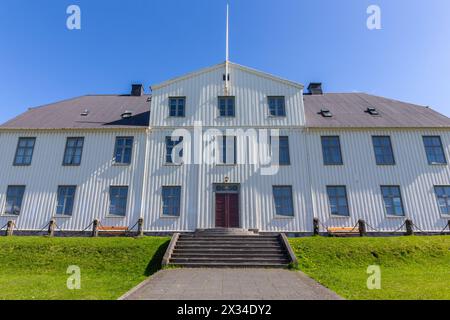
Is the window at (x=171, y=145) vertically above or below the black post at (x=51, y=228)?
above

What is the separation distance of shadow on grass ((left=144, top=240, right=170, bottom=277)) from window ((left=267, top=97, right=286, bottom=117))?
478 inches

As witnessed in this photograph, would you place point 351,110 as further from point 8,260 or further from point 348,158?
point 8,260

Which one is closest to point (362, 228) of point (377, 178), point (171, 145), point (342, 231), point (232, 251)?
point (342, 231)

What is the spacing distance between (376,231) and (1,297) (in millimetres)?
19190

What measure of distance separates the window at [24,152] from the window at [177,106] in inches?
412

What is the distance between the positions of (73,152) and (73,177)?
194cm

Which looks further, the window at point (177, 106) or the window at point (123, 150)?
the window at point (177, 106)

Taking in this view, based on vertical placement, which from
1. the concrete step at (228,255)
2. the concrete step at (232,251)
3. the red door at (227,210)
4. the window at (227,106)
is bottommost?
the concrete step at (228,255)

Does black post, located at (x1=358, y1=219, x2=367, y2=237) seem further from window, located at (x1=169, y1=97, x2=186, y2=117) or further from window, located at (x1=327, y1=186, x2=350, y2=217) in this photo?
window, located at (x1=169, y1=97, x2=186, y2=117)

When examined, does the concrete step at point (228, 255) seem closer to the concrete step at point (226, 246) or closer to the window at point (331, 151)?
the concrete step at point (226, 246)

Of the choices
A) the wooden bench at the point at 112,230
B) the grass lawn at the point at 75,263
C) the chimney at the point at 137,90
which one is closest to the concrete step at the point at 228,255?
the grass lawn at the point at 75,263

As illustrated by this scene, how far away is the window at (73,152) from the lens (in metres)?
19.3

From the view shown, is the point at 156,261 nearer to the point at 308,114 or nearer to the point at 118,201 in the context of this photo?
the point at 118,201

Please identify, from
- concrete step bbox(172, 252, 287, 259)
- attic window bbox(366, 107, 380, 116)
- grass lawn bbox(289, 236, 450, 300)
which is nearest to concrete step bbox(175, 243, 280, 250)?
concrete step bbox(172, 252, 287, 259)
